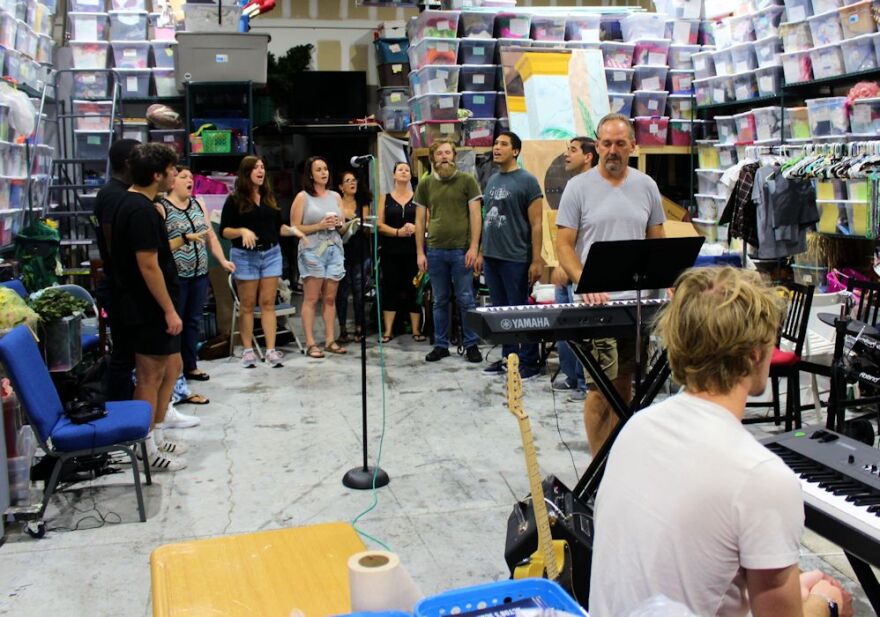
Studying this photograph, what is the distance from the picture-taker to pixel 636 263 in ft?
9.37

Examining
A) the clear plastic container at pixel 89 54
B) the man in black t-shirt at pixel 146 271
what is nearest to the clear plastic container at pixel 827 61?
the man in black t-shirt at pixel 146 271

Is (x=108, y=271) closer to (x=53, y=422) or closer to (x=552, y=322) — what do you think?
(x=53, y=422)

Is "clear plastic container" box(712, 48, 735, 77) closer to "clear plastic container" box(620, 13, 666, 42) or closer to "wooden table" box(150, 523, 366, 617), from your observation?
"clear plastic container" box(620, 13, 666, 42)

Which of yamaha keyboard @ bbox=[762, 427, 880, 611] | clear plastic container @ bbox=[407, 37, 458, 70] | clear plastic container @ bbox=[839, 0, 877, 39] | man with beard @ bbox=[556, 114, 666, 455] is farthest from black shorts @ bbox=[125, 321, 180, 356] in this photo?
clear plastic container @ bbox=[839, 0, 877, 39]

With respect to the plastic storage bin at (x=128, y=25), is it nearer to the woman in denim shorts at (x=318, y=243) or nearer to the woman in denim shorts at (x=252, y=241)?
the woman in denim shorts at (x=318, y=243)

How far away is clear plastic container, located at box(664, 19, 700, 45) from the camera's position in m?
9.05

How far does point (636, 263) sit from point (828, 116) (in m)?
4.67

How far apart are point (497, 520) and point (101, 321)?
266 cm

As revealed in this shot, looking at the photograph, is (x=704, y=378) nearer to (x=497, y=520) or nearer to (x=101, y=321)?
(x=497, y=520)

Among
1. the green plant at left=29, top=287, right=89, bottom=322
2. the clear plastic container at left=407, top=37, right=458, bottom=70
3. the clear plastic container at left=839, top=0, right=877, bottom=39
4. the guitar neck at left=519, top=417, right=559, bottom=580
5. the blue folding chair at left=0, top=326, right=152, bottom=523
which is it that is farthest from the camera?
the clear plastic container at left=407, top=37, right=458, bottom=70

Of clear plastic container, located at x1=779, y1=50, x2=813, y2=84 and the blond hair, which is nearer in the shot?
the blond hair

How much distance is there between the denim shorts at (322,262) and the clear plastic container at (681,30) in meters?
4.70

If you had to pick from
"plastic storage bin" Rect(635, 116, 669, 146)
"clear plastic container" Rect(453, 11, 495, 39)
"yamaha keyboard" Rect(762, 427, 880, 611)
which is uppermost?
"clear plastic container" Rect(453, 11, 495, 39)

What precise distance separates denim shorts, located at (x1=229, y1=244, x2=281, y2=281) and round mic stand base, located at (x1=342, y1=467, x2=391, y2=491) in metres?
2.51
